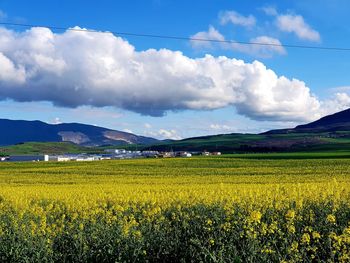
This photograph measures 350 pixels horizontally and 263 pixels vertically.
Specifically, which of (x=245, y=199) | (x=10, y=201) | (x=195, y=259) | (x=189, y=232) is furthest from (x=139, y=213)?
(x=10, y=201)

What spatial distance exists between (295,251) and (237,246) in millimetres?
1495

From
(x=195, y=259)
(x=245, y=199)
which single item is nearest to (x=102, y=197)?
(x=245, y=199)

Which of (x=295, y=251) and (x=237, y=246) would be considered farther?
(x=237, y=246)

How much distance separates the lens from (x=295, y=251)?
7922 mm

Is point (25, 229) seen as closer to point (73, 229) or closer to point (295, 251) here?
point (73, 229)

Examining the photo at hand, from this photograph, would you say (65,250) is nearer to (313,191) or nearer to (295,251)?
(295,251)

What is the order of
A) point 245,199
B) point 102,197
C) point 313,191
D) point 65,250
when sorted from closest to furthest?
point 65,250, point 245,199, point 313,191, point 102,197

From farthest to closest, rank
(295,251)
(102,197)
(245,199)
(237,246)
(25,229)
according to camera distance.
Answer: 1. (102,197)
2. (245,199)
3. (25,229)
4. (237,246)
5. (295,251)

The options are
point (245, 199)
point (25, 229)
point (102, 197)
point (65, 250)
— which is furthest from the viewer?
point (102, 197)

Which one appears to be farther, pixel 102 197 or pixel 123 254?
pixel 102 197

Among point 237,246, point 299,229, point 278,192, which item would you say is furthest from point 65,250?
point 278,192

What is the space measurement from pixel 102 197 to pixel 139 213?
4261 mm

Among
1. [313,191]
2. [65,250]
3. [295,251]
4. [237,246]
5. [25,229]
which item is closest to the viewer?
[295,251]

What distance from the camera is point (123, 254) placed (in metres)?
9.47
